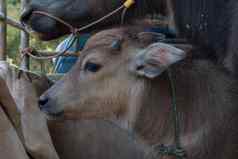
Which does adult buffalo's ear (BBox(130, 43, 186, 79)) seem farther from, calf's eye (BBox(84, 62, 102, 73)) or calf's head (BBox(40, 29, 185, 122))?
calf's eye (BBox(84, 62, 102, 73))

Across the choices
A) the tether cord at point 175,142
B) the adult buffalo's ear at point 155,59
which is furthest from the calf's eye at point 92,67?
the tether cord at point 175,142

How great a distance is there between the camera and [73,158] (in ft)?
11.0

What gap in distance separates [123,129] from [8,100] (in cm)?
74

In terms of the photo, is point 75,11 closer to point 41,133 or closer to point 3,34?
point 3,34

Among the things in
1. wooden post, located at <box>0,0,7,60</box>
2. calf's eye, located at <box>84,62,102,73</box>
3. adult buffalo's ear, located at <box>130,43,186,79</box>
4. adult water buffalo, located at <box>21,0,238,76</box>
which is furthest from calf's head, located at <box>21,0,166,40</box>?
adult buffalo's ear, located at <box>130,43,186,79</box>

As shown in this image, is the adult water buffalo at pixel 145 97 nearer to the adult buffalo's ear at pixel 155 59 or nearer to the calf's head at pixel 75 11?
the adult buffalo's ear at pixel 155 59

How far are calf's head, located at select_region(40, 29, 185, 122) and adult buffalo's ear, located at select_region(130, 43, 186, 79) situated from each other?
0.16ft

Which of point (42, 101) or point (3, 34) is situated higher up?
point (3, 34)

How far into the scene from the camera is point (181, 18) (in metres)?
3.74

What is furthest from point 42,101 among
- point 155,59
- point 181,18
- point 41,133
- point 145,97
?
point 181,18

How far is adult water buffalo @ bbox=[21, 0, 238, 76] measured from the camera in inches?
136

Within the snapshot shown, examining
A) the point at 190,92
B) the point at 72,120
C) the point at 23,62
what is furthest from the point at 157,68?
the point at 23,62

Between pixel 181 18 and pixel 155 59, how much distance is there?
772 mm

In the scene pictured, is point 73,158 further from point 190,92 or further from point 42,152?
point 190,92
